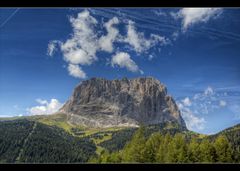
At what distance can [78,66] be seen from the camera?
508 ft

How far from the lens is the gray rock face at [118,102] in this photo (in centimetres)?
14450

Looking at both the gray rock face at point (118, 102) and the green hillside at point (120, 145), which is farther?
the gray rock face at point (118, 102)

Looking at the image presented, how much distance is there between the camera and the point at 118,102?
497 feet

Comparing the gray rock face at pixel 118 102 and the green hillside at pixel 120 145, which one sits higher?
the gray rock face at pixel 118 102

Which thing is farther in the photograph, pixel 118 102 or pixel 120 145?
pixel 118 102

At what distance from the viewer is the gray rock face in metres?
144

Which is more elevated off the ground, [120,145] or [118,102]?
[118,102]
